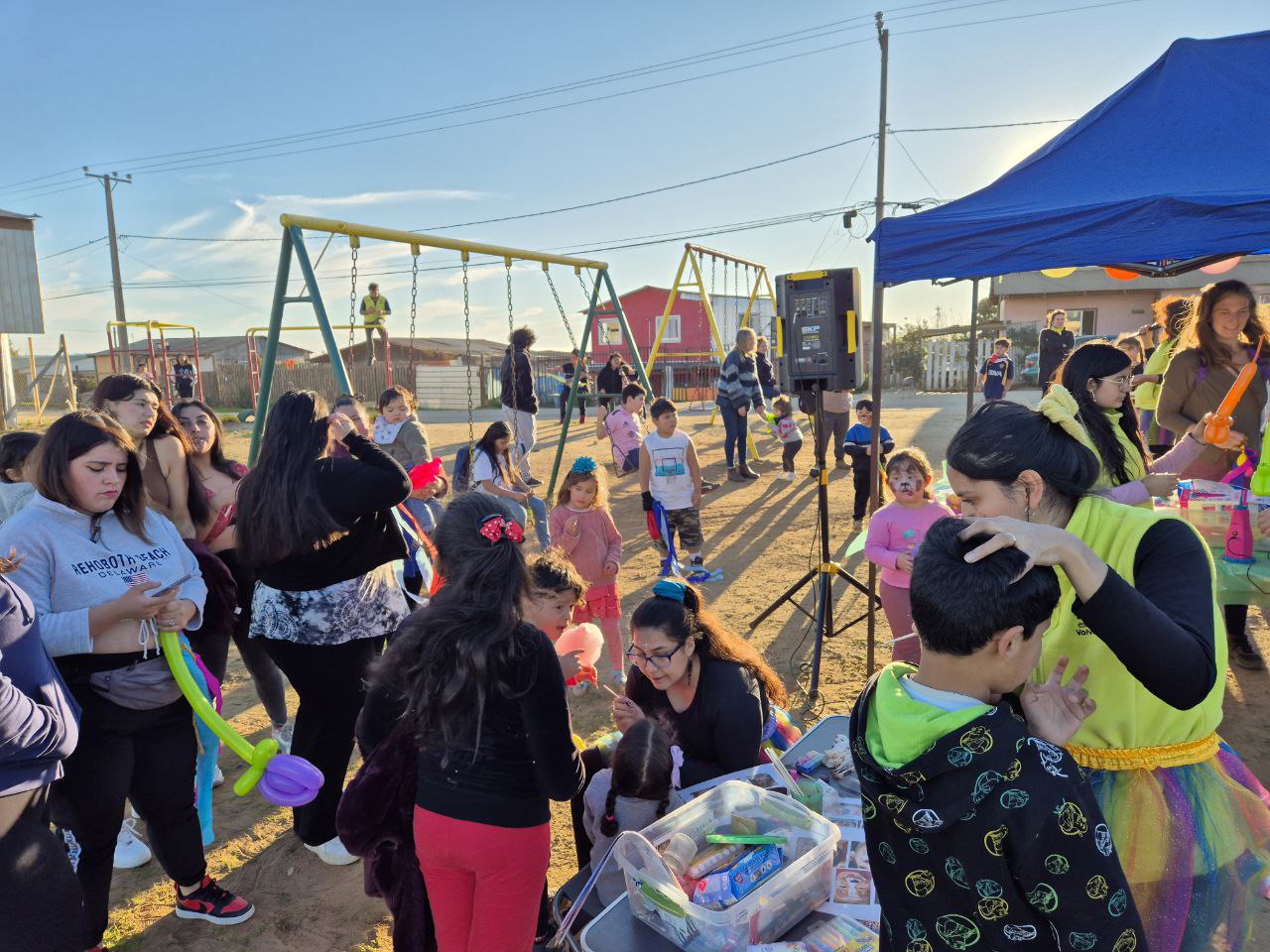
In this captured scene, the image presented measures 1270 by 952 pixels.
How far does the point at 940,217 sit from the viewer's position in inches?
148

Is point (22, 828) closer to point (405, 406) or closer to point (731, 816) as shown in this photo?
point (731, 816)

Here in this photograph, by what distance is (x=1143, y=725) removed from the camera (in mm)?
1428

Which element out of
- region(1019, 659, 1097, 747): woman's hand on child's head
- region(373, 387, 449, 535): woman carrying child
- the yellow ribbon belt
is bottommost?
the yellow ribbon belt

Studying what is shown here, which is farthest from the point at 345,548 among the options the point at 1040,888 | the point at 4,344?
the point at 4,344

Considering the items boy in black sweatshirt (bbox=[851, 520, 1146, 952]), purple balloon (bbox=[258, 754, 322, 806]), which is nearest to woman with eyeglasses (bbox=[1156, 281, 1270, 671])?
boy in black sweatshirt (bbox=[851, 520, 1146, 952])

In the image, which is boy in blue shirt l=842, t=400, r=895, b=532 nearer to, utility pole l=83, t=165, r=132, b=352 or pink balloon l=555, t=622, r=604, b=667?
pink balloon l=555, t=622, r=604, b=667

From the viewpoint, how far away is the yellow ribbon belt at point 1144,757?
1438mm

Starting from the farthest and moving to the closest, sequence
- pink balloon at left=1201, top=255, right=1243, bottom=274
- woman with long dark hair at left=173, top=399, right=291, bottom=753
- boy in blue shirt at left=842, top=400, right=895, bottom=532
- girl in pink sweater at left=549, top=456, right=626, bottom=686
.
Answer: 1. boy in blue shirt at left=842, top=400, right=895, bottom=532
2. pink balloon at left=1201, top=255, right=1243, bottom=274
3. girl in pink sweater at left=549, top=456, right=626, bottom=686
4. woman with long dark hair at left=173, top=399, right=291, bottom=753

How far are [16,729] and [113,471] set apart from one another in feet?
2.81

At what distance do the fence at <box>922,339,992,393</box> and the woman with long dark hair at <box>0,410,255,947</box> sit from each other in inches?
1024

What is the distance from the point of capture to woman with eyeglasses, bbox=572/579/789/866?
257cm

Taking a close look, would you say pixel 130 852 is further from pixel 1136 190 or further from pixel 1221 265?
pixel 1221 265

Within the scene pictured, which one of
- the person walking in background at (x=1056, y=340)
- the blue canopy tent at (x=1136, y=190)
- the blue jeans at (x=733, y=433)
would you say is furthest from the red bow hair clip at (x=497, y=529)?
the person walking in background at (x=1056, y=340)

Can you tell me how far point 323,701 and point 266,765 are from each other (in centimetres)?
54
